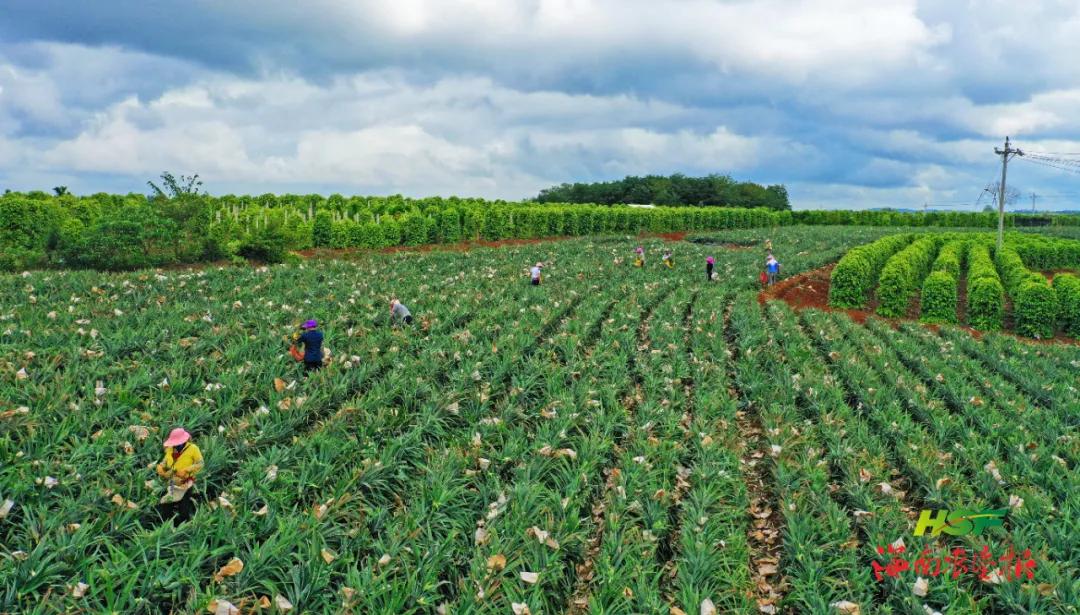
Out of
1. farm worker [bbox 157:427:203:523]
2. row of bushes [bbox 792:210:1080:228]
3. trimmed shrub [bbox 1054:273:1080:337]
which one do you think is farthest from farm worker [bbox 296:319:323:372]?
row of bushes [bbox 792:210:1080:228]

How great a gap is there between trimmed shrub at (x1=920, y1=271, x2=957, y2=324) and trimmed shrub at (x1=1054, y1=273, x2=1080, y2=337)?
3006mm

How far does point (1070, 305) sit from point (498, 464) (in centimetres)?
2233

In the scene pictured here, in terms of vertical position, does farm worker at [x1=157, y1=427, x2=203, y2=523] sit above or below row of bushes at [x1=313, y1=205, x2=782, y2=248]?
below

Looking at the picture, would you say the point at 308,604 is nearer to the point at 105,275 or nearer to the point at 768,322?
the point at 768,322

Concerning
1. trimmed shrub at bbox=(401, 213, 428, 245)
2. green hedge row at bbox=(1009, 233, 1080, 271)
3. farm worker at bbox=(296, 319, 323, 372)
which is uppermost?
trimmed shrub at bbox=(401, 213, 428, 245)

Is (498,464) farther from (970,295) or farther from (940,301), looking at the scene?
(970,295)

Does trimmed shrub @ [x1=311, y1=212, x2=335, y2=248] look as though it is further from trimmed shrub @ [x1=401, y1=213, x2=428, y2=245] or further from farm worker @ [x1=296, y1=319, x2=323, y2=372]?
farm worker @ [x1=296, y1=319, x2=323, y2=372]

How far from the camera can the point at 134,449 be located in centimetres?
585

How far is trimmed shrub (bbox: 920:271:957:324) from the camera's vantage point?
65.8ft

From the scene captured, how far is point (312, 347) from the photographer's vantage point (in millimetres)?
8570

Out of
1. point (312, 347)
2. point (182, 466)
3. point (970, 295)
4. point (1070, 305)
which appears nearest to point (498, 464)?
point (182, 466)

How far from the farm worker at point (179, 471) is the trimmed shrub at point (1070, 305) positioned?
24605 mm

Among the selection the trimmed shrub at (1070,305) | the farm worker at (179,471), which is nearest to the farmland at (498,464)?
the farm worker at (179,471)

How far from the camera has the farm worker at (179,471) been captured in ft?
16.6
